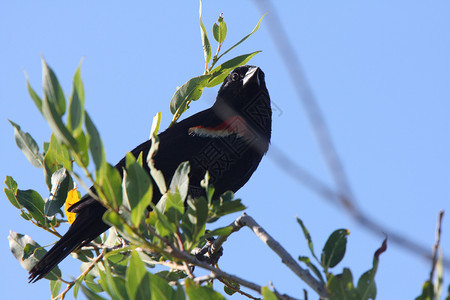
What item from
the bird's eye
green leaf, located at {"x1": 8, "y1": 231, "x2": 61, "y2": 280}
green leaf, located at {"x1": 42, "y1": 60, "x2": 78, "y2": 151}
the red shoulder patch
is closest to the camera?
green leaf, located at {"x1": 42, "y1": 60, "x2": 78, "y2": 151}

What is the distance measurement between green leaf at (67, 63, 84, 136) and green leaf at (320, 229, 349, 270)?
0.78 meters

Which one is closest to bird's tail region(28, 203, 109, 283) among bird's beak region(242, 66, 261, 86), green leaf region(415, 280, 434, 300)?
Answer: bird's beak region(242, 66, 261, 86)

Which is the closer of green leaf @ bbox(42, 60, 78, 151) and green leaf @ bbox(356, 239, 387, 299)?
green leaf @ bbox(42, 60, 78, 151)

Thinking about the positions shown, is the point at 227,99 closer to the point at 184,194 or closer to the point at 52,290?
the point at 52,290

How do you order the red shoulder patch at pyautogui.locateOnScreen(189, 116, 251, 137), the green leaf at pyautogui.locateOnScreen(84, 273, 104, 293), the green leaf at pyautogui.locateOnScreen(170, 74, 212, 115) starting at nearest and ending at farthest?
1. the green leaf at pyautogui.locateOnScreen(84, 273, 104, 293)
2. the green leaf at pyautogui.locateOnScreen(170, 74, 212, 115)
3. the red shoulder patch at pyautogui.locateOnScreen(189, 116, 251, 137)

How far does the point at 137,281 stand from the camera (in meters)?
1.32

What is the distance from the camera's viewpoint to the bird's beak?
3.93 metres

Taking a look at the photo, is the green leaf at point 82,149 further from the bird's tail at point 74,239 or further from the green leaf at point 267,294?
the bird's tail at point 74,239

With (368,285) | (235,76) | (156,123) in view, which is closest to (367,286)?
(368,285)

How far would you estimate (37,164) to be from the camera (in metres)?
2.64

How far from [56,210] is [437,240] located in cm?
187

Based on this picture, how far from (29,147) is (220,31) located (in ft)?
3.87

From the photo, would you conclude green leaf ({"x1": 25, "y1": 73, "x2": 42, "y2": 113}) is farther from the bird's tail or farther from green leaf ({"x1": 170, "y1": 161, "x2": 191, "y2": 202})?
the bird's tail

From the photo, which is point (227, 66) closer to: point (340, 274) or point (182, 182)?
point (182, 182)
